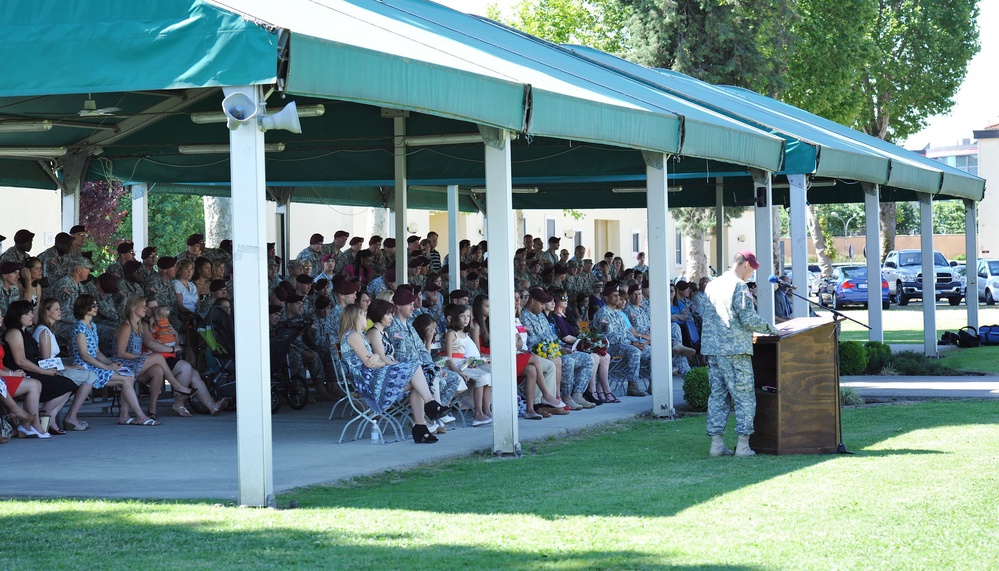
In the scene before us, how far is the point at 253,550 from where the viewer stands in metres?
6.21

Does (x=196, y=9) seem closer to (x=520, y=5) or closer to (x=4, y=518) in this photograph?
(x=4, y=518)

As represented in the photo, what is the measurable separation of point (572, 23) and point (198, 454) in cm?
3240

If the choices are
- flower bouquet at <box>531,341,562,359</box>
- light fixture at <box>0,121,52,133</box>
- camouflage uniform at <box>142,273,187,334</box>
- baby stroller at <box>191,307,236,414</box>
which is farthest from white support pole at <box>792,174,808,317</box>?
light fixture at <box>0,121,52,133</box>

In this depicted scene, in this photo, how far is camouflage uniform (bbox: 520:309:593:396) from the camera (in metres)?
13.1

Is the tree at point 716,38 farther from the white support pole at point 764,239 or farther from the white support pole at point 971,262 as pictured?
the white support pole at point 764,239

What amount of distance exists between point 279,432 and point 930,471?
18.6 feet

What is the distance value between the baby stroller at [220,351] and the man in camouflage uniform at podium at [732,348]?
507 cm

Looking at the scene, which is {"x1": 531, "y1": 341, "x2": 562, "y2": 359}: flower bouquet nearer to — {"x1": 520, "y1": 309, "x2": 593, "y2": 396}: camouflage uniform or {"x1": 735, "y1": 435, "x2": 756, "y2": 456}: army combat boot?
{"x1": 520, "y1": 309, "x2": 593, "y2": 396}: camouflage uniform

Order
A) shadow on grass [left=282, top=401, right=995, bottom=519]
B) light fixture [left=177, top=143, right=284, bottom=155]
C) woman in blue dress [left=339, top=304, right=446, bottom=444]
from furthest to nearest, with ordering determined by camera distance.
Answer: light fixture [left=177, top=143, right=284, bottom=155] < woman in blue dress [left=339, top=304, right=446, bottom=444] < shadow on grass [left=282, top=401, right=995, bottom=519]

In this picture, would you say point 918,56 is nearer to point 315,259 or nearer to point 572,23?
point 572,23

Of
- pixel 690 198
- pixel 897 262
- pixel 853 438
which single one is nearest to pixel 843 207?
pixel 897 262

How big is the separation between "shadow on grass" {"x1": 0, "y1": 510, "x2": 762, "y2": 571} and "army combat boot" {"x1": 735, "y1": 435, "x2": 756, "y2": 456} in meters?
3.90

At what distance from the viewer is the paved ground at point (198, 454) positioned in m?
8.26

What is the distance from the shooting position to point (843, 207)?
100125mm
